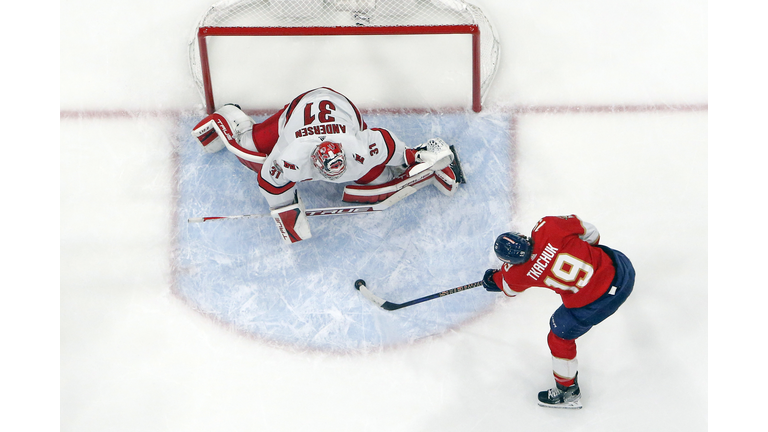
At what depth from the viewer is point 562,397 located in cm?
388

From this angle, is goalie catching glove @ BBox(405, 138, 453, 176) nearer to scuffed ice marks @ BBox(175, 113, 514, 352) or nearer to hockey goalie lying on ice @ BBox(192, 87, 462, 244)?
hockey goalie lying on ice @ BBox(192, 87, 462, 244)

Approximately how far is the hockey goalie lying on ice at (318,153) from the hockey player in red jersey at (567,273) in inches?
31.3

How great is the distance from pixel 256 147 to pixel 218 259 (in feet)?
2.38

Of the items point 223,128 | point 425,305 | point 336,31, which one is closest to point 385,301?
point 425,305

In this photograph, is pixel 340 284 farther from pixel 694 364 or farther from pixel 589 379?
pixel 694 364

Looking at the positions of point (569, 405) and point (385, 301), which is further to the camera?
point (385, 301)

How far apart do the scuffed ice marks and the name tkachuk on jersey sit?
0.70 metres

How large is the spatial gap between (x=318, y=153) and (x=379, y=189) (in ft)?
2.14

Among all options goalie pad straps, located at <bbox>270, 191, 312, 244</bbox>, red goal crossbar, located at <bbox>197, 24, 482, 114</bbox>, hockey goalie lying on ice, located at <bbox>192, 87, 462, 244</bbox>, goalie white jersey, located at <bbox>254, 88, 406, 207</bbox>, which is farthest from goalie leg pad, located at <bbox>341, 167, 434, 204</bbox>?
red goal crossbar, located at <bbox>197, 24, 482, 114</bbox>

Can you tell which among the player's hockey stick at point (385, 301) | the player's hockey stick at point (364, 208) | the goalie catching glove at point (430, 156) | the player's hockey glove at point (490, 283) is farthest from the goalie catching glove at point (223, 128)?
the player's hockey glove at point (490, 283)

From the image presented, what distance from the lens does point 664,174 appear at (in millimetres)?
4305

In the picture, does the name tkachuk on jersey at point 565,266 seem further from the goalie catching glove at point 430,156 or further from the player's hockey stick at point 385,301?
the goalie catching glove at point 430,156

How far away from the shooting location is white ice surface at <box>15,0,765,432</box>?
13.0ft

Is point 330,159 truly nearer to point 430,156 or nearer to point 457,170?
point 430,156
